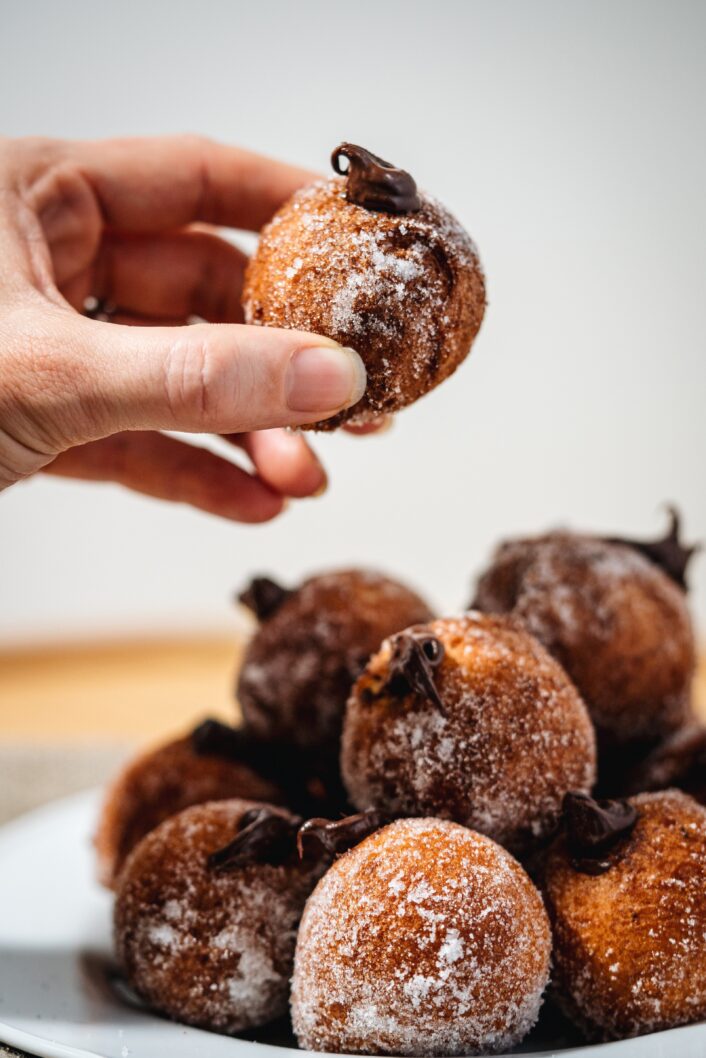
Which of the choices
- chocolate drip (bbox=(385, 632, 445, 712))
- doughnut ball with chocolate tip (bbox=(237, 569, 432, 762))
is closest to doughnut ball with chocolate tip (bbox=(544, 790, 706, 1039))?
chocolate drip (bbox=(385, 632, 445, 712))

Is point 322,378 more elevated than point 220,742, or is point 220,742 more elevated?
point 322,378

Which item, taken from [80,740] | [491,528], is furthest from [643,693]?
[491,528]

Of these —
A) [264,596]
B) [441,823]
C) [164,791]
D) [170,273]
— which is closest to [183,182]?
[170,273]

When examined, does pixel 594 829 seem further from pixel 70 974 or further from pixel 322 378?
pixel 70 974

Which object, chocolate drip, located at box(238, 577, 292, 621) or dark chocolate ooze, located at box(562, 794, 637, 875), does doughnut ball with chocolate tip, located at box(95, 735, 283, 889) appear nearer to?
chocolate drip, located at box(238, 577, 292, 621)

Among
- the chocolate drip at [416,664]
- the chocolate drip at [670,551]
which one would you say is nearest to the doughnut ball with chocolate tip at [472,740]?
the chocolate drip at [416,664]

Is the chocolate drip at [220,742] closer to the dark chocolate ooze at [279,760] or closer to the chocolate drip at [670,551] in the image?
the dark chocolate ooze at [279,760]
